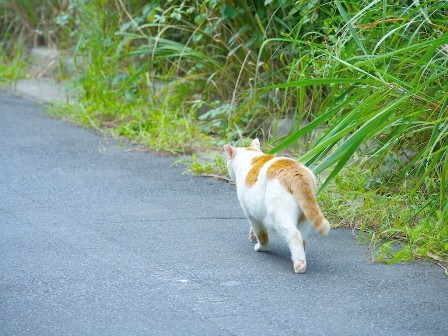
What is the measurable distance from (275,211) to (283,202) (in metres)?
0.06

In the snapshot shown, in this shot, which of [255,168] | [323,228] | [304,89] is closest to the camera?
[323,228]

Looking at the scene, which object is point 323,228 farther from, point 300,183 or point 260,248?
point 260,248

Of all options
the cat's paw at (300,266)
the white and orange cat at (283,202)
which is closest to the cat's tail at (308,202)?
the white and orange cat at (283,202)

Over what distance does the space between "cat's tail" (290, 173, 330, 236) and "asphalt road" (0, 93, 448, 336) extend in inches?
10.3

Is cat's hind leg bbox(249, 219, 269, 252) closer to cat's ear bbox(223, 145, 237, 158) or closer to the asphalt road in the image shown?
the asphalt road

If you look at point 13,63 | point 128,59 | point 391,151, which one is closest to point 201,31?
point 128,59

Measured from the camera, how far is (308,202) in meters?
3.86

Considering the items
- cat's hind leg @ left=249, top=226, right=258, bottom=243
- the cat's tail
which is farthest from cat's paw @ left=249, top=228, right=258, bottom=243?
the cat's tail

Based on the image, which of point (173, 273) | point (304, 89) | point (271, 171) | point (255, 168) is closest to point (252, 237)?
point (255, 168)

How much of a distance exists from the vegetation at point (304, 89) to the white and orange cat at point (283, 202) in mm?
314

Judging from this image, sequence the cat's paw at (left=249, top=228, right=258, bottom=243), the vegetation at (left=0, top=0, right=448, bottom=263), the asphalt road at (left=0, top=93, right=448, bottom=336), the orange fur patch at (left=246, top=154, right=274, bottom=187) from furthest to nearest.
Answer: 1. the cat's paw at (left=249, top=228, right=258, bottom=243)
2. the vegetation at (left=0, top=0, right=448, bottom=263)
3. the orange fur patch at (left=246, top=154, right=274, bottom=187)
4. the asphalt road at (left=0, top=93, right=448, bottom=336)

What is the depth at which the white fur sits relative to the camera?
12.8 ft

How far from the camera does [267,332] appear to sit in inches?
127

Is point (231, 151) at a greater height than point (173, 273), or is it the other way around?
point (231, 151)
